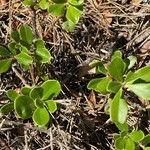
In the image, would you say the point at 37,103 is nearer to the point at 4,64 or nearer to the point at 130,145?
the point at 4,64

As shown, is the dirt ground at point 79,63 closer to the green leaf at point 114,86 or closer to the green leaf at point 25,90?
the green leaf at point 25,90

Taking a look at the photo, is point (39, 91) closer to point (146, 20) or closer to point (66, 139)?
point (66, 139)

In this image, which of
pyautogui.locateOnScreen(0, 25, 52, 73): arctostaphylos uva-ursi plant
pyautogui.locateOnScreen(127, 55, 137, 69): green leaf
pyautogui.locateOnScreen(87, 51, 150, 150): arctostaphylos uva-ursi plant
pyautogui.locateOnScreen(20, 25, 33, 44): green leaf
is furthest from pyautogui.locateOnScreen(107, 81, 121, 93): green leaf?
pyautogui.locateOnScreen(20, 25, 33, 44): green leaf

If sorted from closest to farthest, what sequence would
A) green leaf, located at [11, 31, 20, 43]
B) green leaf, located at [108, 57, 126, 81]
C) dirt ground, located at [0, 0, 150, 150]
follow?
green leaf, located at [108, 57, 126, 81] → green leaf, located at [11, 31, 20, 43] → dirt ground, located at [0, 0, 150, 150]

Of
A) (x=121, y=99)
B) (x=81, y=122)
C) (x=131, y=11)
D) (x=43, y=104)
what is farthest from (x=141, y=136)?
(x=131, y=11)

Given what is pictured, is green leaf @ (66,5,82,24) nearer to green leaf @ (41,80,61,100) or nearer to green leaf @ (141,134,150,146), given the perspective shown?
green leaf @ (41,80,61,100)

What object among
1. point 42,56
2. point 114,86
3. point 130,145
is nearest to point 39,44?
point 42,56

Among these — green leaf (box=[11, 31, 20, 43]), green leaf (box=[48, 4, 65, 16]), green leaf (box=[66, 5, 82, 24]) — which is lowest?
green leaf (box=[11, 31, 20, 43])
